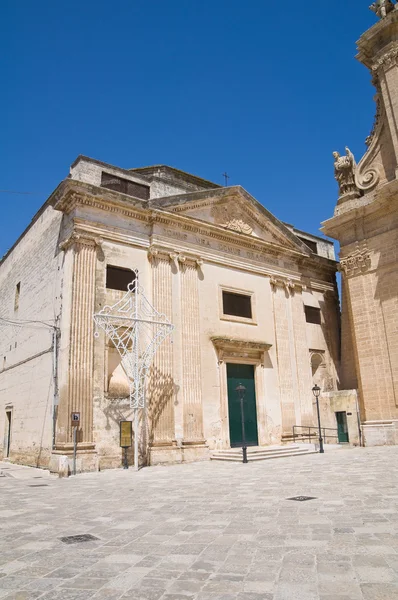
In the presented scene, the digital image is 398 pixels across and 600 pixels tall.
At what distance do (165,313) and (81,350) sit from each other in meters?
3.61

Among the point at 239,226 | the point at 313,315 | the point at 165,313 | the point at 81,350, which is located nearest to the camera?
the point at 81,350

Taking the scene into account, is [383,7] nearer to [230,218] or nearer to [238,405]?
[230,218]

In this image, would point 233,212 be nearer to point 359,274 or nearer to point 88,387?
point 359,274

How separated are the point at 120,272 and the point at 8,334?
8.47 metres

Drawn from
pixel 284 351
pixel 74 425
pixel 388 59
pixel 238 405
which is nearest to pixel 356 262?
pixel 284 351

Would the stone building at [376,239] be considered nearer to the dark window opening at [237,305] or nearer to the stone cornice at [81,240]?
the dark window opening at [237,305]

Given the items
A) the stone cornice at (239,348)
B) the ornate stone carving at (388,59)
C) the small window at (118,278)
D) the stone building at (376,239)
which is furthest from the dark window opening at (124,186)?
the ornate stone carving at (388,59)

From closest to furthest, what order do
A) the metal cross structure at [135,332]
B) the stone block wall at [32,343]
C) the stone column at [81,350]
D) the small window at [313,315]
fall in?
the stone column at [81,350] → the metal cross structure at [135,332] → the stone block wall at [32,343] → the small window at [313,315]

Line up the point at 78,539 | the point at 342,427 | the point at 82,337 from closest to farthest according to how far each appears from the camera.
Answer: the point at 78,539, the point at 82,337, the point at 342,427

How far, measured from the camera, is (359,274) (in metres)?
20.3

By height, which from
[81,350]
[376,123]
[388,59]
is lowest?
[81,350]

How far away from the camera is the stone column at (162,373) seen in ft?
50.1

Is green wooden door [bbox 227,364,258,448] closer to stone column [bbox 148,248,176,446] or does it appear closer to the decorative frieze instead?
stone column [bbox 148,248,176,446]

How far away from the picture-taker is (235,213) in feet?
66.6
